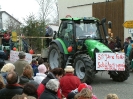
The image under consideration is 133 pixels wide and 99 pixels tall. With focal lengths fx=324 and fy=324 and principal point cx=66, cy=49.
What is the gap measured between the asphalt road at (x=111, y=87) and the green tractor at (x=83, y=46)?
12.4 inches

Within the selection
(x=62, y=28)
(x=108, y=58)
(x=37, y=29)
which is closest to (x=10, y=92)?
(x=108, y=58)

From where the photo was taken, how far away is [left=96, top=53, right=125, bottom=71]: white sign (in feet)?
36.7

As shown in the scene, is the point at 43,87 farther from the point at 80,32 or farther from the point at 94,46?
the point at 80,32

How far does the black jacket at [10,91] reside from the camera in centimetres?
541

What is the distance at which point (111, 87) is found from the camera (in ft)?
36.0

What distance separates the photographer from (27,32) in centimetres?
2047

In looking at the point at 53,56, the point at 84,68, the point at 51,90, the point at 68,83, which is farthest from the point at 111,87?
the point at 51,90

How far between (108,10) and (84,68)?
13693mm

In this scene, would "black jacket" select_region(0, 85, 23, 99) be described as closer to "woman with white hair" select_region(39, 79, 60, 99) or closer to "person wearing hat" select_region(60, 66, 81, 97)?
"woman with white hair" select_region(39, 79, 60, 99)

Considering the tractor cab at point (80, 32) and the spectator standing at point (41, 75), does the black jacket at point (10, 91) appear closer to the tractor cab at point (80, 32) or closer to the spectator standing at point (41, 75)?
the spectator standing at point (41, 75)

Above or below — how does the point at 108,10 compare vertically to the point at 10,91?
above

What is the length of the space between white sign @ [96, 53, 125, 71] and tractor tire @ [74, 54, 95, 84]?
386 mm

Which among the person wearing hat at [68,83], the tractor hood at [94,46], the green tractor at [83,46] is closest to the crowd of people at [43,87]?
the person wearing hat at [68,83]

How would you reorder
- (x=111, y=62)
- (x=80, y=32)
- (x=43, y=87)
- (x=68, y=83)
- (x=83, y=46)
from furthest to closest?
(x=80, y=32)
(x=83, y=46)
(x=111, y=62)
(x=68, y=83)
(x=43, y=87)
